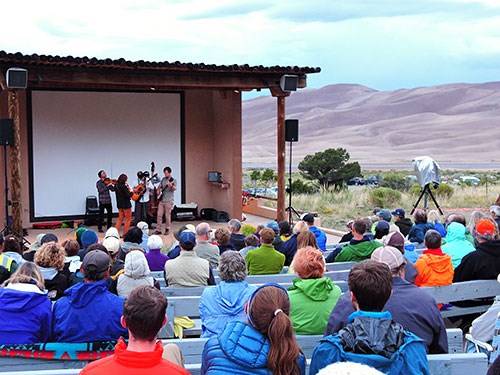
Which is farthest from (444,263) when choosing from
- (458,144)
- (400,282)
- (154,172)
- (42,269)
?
(458,144)

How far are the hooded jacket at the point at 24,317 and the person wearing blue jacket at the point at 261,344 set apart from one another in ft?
5.18

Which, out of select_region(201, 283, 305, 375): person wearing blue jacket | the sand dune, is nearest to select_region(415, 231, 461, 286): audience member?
select_region(201, 283, 305, 375): person wearing blue jacket

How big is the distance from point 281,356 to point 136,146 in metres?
13.1

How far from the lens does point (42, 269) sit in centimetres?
509

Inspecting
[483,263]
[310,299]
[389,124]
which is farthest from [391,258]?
[389,124]

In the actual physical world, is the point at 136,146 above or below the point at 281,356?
above

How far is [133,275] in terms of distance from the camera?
469 cm

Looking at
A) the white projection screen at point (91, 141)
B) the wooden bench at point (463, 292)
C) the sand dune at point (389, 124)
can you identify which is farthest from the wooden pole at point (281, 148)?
the sand dune at point (389, 124)

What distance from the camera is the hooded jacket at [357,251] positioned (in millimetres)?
6566

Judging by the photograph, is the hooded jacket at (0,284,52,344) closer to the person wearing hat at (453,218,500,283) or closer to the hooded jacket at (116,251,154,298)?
the hooded jacket at (116,251,154,298)

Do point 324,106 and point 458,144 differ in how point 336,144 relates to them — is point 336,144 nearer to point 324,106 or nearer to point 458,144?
point 458,144

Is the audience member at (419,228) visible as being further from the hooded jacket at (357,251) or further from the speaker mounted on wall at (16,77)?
the speaker mounted on wall at (16,77)

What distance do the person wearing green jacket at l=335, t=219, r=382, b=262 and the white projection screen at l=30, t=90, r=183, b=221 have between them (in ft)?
27.6

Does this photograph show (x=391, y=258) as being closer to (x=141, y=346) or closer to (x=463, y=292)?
(x=141, y=346)
